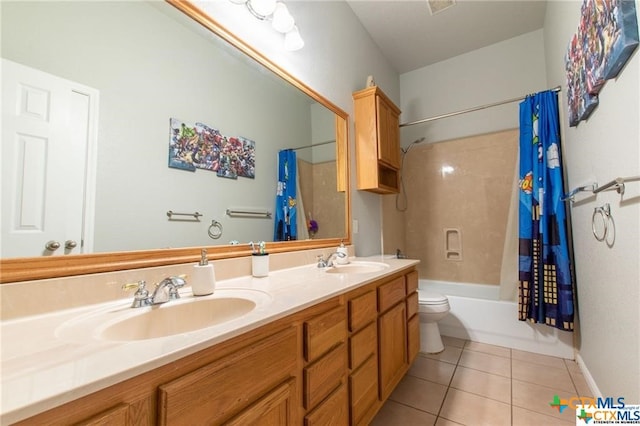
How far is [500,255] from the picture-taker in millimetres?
2641

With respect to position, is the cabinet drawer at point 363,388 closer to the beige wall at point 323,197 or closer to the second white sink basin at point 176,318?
the second white sink basin at point 176,318

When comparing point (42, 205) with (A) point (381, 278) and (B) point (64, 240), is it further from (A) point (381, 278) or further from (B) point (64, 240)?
(A) point (381, 278)

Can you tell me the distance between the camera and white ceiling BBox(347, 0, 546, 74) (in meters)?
2.26

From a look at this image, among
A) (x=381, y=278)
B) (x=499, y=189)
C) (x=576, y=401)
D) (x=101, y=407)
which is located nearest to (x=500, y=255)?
(x=499, y=189)

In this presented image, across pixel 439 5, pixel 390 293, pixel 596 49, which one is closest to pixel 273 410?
pixel 390 293

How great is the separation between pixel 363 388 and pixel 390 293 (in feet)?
1.53

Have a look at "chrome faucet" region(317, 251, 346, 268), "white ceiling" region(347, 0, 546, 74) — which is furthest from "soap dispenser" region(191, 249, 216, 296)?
"white ceiling" region(347, 0, 546, 74)

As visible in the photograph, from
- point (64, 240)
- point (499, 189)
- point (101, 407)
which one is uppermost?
point (499, 189)

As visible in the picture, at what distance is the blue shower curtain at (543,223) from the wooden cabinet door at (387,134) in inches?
38.3

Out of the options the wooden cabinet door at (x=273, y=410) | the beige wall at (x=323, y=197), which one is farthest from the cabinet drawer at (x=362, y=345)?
the beige wall at (x=323, y=197)

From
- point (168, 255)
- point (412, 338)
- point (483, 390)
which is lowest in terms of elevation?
point (483, 390)

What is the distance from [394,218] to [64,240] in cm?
263

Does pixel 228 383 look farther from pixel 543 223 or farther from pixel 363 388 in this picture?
pixel 543 223

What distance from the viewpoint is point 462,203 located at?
113 inches
